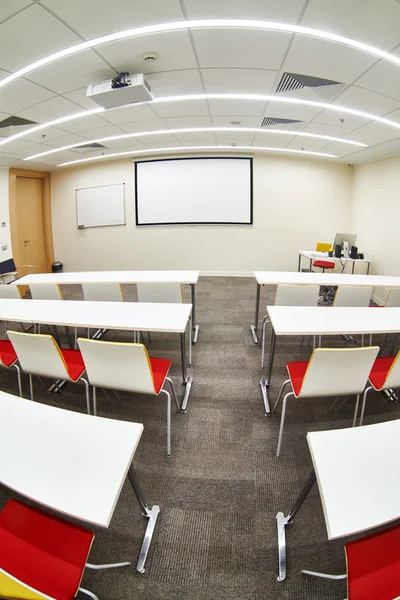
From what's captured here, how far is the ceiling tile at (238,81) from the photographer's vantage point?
7.91 ft

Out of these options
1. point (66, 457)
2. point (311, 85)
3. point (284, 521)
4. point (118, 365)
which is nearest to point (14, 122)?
point (311, 85)

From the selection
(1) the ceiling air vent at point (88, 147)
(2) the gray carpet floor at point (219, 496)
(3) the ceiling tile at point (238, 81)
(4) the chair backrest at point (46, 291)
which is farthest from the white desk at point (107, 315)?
(1) the ceiling air vent at point (88, 147)

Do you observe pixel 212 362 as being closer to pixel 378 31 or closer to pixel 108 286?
pixel 108 286

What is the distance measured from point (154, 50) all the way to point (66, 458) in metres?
2.95

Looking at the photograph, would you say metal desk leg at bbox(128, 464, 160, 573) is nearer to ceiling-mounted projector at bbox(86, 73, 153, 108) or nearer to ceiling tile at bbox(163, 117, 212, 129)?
ceiling-mounted projector at bbox(86, 73, 153, 108)

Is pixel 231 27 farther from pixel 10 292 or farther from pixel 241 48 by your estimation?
pixel 10 292

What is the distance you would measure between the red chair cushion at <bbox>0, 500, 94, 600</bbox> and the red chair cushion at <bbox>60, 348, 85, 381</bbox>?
0.99 m

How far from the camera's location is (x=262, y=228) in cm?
650

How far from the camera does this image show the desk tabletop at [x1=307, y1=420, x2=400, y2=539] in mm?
824

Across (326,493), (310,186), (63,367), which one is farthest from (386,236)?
(63,367)

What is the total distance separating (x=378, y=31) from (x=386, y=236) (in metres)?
4.28

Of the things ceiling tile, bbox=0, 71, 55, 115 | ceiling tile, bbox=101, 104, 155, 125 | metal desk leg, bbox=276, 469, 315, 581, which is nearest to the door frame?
ceiling tile, bbox=0, 71, 55, 115

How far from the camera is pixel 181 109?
3.30 metres

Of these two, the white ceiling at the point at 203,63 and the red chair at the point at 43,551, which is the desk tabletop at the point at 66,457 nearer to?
the red chair at the point at 43,551
